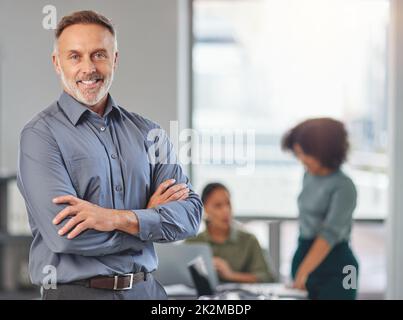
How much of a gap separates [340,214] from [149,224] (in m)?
1.07

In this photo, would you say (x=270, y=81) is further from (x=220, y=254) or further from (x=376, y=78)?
→ (x=220, y=254)

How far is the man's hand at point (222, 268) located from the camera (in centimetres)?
292

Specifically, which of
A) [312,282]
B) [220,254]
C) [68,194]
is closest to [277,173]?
[220,254]

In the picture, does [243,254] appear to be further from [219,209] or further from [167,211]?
[167,211]

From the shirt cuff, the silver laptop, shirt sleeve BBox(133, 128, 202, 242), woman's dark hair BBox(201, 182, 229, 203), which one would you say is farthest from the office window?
the shirt cuff

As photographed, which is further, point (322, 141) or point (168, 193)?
point (322, 141)

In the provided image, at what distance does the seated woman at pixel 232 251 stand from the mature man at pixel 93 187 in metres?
1.20

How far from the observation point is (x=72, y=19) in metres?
1.61

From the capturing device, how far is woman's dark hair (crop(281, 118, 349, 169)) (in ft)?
8.59

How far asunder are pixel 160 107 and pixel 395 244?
2.84 feet

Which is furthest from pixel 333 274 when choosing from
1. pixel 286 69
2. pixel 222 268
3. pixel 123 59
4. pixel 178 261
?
pixel 286 69

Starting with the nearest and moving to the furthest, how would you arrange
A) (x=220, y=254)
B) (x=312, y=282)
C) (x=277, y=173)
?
(x=312, y=282)
(x=220, y=254)
(x=277, y=173)

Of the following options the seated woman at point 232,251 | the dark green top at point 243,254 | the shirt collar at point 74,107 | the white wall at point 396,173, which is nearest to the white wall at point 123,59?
the shirt collar at point 74,107

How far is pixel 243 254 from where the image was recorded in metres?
2.98
